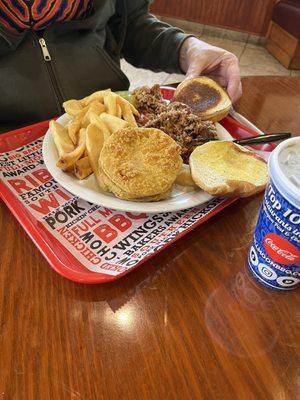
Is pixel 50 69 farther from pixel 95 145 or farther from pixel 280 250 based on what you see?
pixel 280 250

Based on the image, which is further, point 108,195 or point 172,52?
point 172,52

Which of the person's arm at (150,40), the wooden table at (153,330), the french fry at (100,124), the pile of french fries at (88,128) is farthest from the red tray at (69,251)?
the person's arm at (150,40)

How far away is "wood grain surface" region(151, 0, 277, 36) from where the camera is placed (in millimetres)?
3934

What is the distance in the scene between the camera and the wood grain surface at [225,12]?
3.93 meters

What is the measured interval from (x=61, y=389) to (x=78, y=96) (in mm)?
853

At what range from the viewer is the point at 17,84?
3.13ft

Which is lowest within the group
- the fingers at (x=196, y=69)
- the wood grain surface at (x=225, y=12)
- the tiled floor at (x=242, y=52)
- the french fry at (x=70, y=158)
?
the tiled floor at (x=242, y=52)

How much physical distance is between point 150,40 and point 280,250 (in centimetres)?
110

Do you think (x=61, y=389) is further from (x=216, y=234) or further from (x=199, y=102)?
(x=199, y=102)

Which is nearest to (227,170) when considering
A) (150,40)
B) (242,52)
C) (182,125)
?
(182,125)

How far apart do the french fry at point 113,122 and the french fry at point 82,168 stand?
10 cm

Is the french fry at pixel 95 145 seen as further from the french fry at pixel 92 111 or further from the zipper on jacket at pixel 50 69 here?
the zipper on jacket at pixel 50 69

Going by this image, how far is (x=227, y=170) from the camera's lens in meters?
0.76

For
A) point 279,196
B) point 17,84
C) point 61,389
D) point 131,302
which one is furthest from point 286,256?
point 17,84
